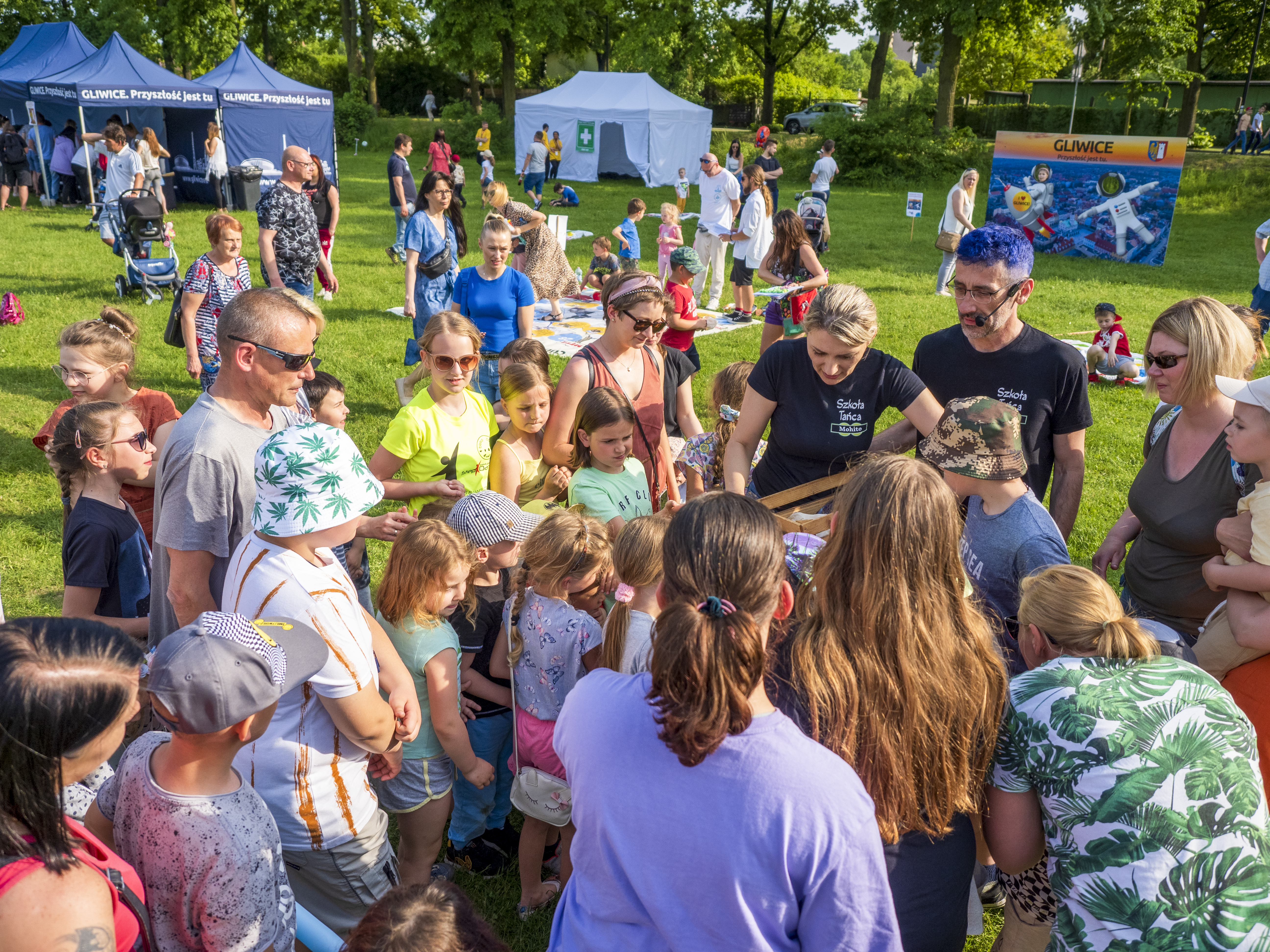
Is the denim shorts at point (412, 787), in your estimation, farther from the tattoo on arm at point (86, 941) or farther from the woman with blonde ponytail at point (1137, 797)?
the woman with blonde ponytail at point (1137, 797)

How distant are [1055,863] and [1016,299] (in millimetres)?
2384

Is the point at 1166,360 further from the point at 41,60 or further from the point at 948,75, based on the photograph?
the point at 948,75

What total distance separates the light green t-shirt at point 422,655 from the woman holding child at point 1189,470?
240 cm

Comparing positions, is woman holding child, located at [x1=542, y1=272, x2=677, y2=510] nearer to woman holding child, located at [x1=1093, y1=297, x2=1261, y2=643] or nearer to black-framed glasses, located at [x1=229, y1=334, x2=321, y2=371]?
black-framed glasses, located at [x1=229, y1=334, x2=321, y2=371]

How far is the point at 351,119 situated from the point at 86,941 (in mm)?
38082

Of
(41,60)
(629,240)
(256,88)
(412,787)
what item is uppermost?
(41,60)

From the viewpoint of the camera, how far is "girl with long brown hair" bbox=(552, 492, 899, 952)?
144 centimetres

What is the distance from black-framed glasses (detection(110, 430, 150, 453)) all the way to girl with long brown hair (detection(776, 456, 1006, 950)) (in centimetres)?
270

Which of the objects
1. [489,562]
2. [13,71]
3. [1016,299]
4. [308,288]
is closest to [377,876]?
[489,562]

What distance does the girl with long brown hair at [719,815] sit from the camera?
1.44m

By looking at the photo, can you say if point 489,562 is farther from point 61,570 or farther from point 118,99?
point 118,99

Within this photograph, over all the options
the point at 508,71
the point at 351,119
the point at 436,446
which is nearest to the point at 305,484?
the point at 436,446

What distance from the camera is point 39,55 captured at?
20953 millimetres

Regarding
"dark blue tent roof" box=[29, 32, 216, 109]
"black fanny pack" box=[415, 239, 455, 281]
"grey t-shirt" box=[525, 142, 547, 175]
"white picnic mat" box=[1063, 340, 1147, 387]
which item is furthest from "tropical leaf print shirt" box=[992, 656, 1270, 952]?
"dark blue tent roof" box=[29, 32, 216, 109]
